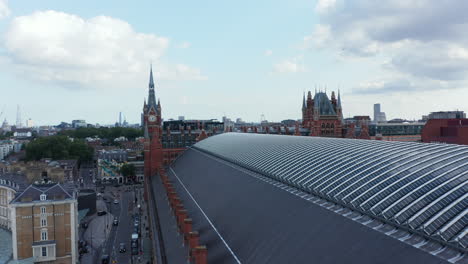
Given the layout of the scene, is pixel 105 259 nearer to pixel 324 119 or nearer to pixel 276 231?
pixel 276 231

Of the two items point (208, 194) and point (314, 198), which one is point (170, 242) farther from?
point (314, 198)

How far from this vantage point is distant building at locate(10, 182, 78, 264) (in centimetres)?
4881

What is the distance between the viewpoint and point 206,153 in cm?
→ 7100

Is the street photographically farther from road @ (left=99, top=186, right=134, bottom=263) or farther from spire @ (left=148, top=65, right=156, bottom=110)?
spire @ (left=148, top=65, right=156, bottom=110)

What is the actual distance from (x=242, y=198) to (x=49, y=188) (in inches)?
1225

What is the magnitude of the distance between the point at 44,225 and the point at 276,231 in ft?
126

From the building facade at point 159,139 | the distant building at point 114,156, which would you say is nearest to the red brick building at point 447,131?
the building facade at point 159,139

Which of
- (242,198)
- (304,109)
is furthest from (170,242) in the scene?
(304,109)

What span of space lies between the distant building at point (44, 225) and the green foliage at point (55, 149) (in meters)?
92.4

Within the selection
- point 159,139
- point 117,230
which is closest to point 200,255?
point 117,230

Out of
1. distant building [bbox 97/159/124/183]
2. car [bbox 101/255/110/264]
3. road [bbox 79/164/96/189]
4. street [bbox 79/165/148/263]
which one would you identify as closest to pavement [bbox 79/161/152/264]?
street [bbox 79/165/148/263]

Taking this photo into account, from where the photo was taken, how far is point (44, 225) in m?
49.9

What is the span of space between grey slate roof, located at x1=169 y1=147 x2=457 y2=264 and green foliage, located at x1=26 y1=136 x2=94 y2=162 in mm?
110701

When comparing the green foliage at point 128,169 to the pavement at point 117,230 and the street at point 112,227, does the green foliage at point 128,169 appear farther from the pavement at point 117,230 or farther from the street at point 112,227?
the pavement at point 117,230
